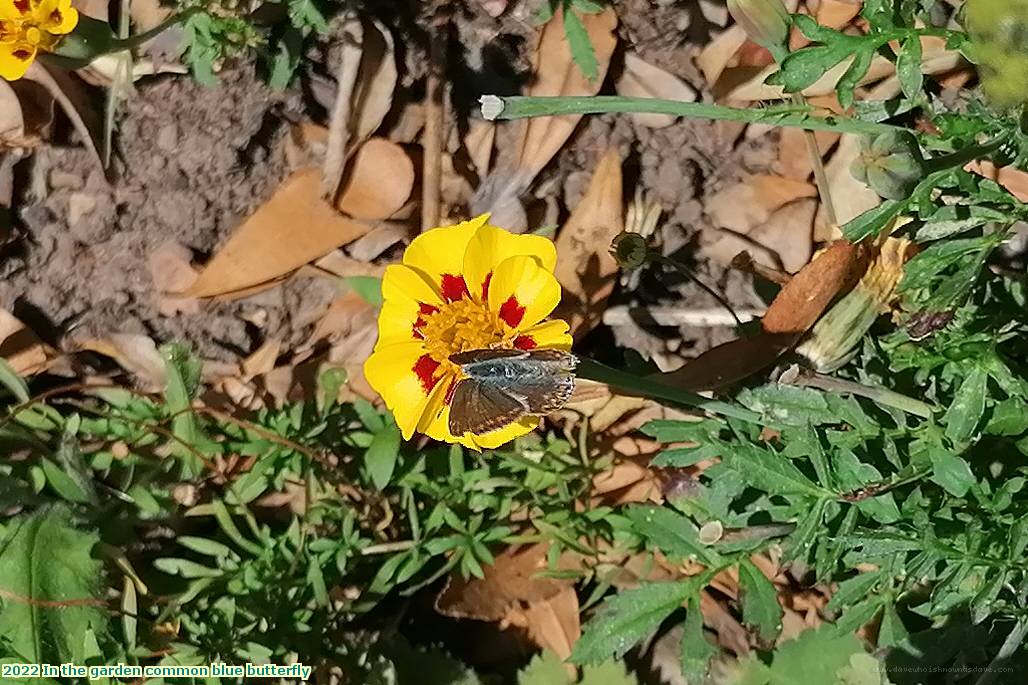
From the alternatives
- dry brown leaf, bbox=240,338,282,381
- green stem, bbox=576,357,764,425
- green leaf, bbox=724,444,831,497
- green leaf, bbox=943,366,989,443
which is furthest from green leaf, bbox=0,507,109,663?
green leaf, bbox=943,366,989,443

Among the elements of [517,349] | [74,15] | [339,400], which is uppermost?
[74,15]

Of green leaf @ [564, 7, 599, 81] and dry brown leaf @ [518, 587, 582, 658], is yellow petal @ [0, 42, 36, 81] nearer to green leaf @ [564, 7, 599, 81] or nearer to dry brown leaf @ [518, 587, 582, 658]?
green leaf @ [564, 7, 599, 81]

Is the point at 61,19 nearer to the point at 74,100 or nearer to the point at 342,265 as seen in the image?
the point at 74,100

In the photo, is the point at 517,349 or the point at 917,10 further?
the point at 917,10

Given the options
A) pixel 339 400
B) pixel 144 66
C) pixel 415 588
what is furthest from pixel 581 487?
pixel 144 66

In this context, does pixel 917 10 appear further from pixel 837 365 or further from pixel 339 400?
pixel 339 400

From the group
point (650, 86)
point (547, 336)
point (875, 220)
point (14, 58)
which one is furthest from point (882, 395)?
point (14, 58)

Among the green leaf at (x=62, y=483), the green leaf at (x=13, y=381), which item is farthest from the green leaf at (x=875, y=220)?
the green leaf at (x=13, y=381)

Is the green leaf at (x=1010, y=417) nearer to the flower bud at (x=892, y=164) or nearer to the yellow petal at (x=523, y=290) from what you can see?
the flower bud at (x=892, y=164)
